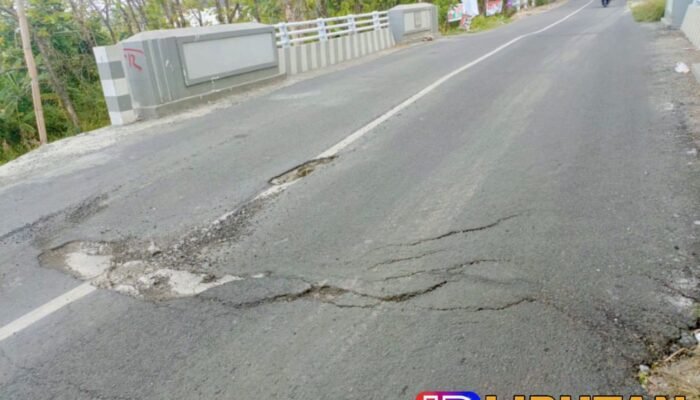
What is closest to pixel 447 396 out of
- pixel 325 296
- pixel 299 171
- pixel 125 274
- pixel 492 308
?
pixel 492 308

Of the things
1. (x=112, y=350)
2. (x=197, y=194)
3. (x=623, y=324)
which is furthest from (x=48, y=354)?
(x=623, y=324)

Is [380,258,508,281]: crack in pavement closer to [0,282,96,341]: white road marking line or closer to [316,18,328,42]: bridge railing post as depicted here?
[0,282,96,341]: white road marking line

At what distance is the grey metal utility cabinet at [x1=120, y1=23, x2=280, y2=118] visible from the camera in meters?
9.11

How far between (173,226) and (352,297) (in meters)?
2.03

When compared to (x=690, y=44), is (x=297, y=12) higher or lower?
higher

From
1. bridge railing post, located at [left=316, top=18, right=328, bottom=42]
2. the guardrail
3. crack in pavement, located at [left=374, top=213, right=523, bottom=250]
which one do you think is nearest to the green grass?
the guardrail

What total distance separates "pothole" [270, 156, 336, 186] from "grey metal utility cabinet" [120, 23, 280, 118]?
4692 millimetres

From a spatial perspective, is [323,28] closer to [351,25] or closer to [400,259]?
[351,25]

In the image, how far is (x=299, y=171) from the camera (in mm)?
5645

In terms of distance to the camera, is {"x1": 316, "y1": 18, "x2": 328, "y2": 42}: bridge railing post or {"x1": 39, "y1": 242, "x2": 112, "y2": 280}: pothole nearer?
{"x1": 39, "y1": 242, "x2": 112, "y2": 280}: pothole

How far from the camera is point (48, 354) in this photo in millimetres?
2881

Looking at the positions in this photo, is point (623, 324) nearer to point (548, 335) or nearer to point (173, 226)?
point (548, 335)

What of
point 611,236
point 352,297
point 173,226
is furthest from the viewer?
point 173,226

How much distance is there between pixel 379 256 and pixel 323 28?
13.6m
